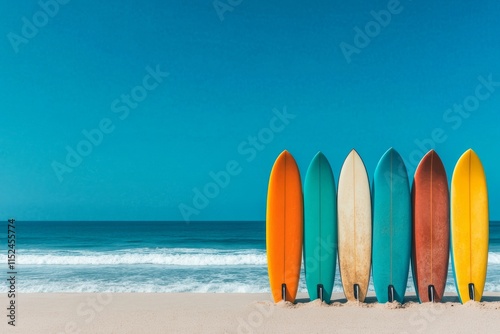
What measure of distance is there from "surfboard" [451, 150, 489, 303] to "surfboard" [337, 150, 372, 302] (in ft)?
3.43

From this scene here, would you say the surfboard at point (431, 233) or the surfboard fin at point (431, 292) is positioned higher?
the surfboard at point (431, 233)

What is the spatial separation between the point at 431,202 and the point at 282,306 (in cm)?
219

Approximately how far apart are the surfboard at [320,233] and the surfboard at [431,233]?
39.9 inches

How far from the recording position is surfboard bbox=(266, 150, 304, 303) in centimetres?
573

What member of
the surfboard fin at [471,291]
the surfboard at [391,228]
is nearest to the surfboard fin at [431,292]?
the surfboard at [391,228]

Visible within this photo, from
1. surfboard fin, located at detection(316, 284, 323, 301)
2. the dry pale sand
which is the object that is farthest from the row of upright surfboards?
the dry pale sand

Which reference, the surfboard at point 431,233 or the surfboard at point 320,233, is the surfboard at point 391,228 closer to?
the surfboard at point 431,233

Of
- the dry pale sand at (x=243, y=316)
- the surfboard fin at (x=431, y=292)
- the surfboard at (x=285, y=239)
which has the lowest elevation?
the dry pale sand at (x=243, y=316)

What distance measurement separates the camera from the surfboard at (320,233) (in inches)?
224

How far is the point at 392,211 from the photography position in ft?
18.6

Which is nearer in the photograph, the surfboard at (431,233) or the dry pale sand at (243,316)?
the dry pale sand at (243,316)

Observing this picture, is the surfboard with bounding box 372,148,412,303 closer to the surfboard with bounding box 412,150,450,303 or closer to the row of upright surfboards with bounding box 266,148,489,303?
the row of upright surfboards with bounding box 266,148,489,303

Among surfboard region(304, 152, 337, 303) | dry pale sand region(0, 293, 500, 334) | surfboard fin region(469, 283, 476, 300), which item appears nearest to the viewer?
dry pale sand region(0, 293, 500, 334)

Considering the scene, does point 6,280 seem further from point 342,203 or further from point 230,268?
point 342,203
